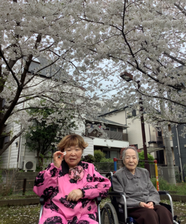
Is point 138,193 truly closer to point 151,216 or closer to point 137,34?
point 151,216

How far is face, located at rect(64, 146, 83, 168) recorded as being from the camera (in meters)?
1.72

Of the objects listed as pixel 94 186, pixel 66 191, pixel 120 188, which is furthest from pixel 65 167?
pixel 120 188

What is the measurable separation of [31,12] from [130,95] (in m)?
3.49

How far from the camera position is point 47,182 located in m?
1.57

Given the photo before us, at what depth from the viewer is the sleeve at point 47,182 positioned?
1.57 m

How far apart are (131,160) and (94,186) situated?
670 mm

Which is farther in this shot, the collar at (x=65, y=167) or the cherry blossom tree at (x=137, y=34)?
the cherry blossom tree at (x=137, y=34)

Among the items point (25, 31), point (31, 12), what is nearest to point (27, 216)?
point (25, 31)

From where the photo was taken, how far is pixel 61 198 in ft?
4.97

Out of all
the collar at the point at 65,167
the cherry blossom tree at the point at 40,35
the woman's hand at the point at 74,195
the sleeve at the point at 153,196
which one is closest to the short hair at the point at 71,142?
the collar at the point at 65,167

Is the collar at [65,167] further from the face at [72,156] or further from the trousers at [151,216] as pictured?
the trousers at [151,216]

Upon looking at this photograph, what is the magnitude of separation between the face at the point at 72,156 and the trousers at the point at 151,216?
78 cm

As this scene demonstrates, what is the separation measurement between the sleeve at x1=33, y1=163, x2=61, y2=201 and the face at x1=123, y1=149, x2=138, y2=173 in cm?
89

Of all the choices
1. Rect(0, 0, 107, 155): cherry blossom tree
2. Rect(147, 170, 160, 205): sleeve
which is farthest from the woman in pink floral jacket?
Rect(0, 0, 107, 155): cherry blossom tree
